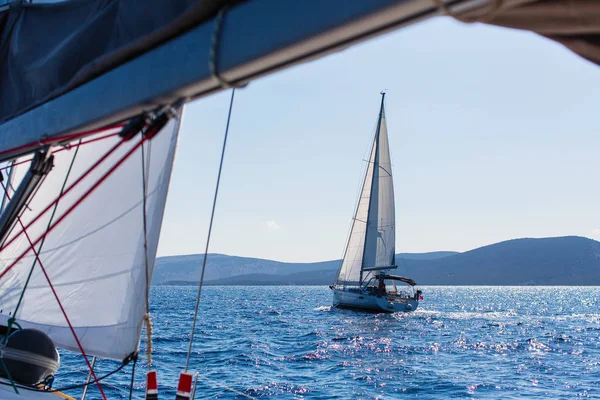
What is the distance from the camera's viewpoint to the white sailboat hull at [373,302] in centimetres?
3856

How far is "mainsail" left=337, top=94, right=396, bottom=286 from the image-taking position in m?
39.0

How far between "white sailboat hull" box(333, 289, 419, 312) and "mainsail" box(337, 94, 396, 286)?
1.28 m

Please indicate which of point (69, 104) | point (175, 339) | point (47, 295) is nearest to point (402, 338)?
point (175, 339)

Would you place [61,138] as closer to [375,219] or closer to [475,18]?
[475,18]

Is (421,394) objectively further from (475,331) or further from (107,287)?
(475,331)

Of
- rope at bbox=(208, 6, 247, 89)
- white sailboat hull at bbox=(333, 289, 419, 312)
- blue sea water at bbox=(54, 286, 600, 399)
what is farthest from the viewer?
white sailboat hull at bbox=(333, 289, 419, 312)

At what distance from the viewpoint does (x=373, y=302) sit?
3850 cm

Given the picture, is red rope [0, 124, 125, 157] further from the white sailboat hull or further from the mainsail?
the white sailboat hull

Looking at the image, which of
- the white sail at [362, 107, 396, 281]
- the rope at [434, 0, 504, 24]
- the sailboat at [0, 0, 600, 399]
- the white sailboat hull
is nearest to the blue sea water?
the sailboat at [0, 0, 600, 399]

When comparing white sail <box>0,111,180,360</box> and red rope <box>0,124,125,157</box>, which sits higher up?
red rope <box>0,124,125,157</box>

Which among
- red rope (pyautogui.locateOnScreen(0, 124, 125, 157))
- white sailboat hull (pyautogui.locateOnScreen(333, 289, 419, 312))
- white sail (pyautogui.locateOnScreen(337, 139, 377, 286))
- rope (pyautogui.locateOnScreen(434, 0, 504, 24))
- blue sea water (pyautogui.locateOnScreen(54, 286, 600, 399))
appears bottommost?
blue sea water (pyautogui.locateOnScreen(54, 286, 600, 399))

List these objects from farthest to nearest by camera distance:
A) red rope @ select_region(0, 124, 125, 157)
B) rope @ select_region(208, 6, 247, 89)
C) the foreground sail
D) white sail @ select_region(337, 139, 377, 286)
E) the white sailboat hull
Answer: white sail @ select_region(337, 139, 377, 286), the white sailboat hull, the foreground sail, red rope @ select_region(0, 124, 125, 157), rope @ select_region(208, 6, 247, 89)

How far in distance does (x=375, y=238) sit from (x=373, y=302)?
189 inches

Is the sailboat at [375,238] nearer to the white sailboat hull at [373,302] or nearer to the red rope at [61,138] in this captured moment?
the white sailboat hull at [373,302]
